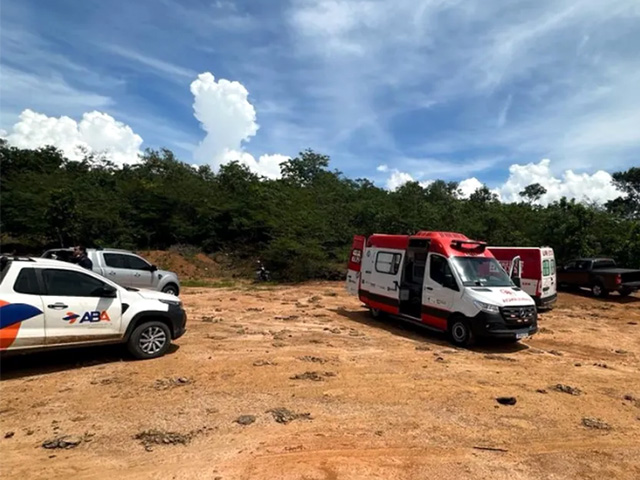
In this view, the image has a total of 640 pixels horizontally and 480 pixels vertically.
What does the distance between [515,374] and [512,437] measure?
281 centimetres

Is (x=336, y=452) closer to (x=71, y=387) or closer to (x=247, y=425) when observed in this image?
(x=247, y=425)

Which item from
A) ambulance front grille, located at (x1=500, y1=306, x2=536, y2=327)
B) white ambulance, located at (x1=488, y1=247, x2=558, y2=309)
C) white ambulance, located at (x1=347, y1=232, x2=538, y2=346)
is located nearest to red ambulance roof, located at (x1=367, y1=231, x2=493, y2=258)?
white ambulance, located at (x1=347, y1=232, x2=538, y2=346)

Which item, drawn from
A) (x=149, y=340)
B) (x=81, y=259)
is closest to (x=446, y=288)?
(x=149, y=340)

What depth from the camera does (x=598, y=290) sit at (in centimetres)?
1880

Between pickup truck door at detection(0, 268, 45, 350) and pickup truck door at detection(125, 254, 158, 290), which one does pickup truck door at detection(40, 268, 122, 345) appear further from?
pickup truck door at detection(125, 254, 158, 290)

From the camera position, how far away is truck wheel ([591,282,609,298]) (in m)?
18.6

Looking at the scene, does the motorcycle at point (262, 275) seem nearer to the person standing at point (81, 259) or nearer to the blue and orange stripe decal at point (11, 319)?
the person standing at point (81, 259)

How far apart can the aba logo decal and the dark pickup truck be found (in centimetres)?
1891

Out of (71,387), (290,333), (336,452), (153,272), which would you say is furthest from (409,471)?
(153,272)

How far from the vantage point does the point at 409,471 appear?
158 inches

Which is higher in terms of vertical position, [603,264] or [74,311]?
[603,264]

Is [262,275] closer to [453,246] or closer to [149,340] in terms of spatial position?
[453,246]

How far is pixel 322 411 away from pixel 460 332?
5.19 meters

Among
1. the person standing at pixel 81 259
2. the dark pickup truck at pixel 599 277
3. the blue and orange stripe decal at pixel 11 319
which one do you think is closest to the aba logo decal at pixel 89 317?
the blue and orange stripe decal at pixel 11 319
